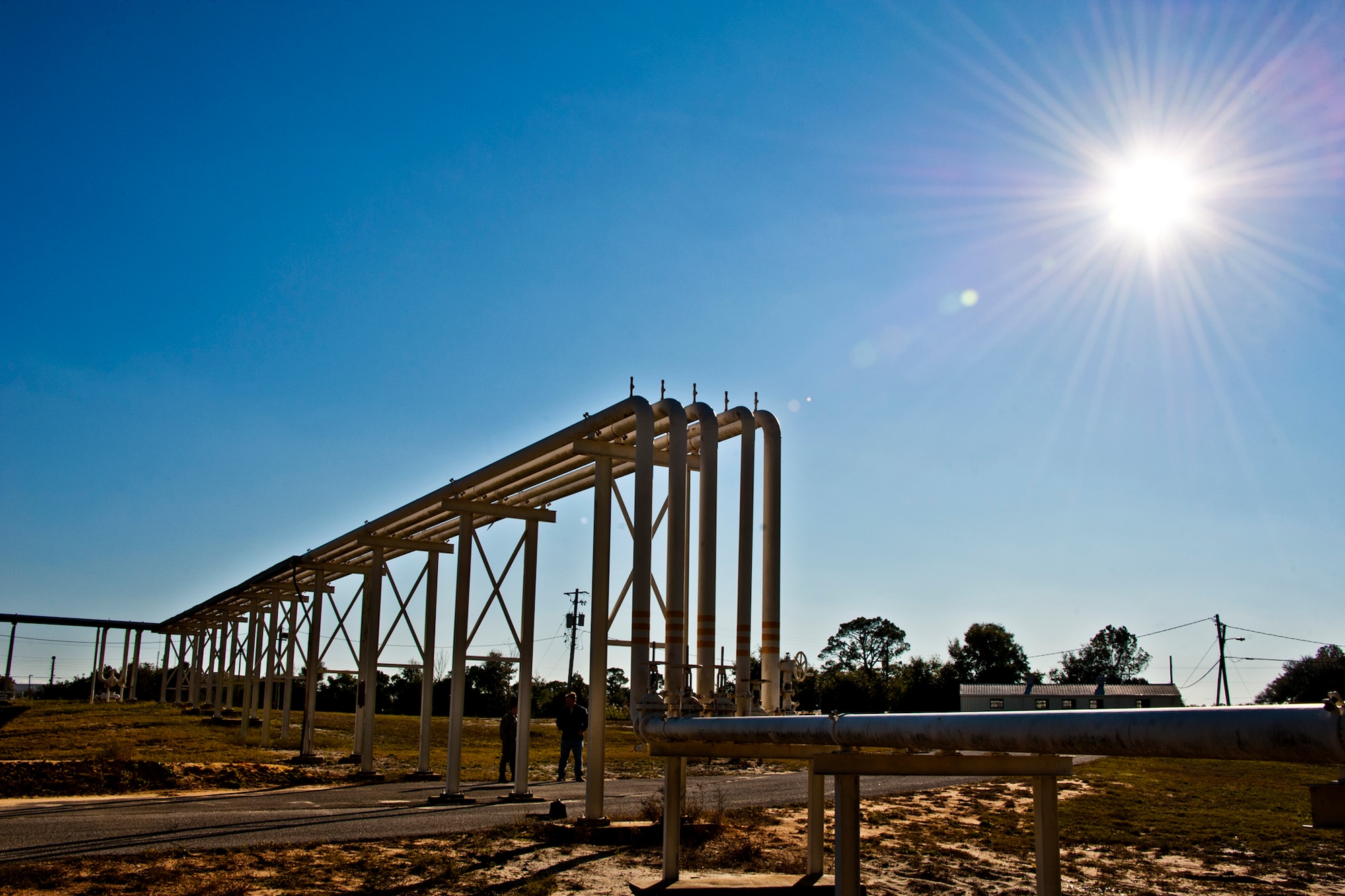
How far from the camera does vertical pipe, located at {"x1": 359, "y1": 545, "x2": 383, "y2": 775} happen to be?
922 inches

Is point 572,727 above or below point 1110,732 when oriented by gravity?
below

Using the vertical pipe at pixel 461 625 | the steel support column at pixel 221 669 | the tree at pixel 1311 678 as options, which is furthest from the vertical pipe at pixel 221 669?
the tree at pixel 1311 678

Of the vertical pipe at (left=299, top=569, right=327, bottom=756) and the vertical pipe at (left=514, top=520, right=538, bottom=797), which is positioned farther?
the vertical pipe at (left=299, top=569, right=327, bottom=756)

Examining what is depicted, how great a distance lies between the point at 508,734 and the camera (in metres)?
22.2

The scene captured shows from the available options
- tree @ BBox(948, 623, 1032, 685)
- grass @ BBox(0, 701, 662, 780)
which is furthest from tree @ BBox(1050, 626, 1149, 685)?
grass @ BBox(0, 701, 662, 780)

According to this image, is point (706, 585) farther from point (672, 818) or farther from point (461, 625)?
point (461, 625)

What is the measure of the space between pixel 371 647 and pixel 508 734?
4092 millimetres

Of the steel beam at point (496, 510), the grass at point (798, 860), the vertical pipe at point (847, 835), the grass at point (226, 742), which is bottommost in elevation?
the grass at point (226, 742)

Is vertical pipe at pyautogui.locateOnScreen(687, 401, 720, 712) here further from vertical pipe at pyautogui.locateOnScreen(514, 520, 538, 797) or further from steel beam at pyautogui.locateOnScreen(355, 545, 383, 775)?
steel beam at pyautogui.locateOnScreen(355, 545, 383, 775)

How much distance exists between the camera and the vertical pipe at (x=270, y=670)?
32094 millimetres

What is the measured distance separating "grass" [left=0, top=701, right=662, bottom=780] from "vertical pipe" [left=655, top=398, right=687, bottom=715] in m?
13.3

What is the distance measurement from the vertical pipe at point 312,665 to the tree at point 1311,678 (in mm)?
61158

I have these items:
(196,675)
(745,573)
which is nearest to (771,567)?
(745,573)

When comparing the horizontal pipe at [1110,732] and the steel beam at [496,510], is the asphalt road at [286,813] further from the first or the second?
the horizontal pipe at [1110,732]
